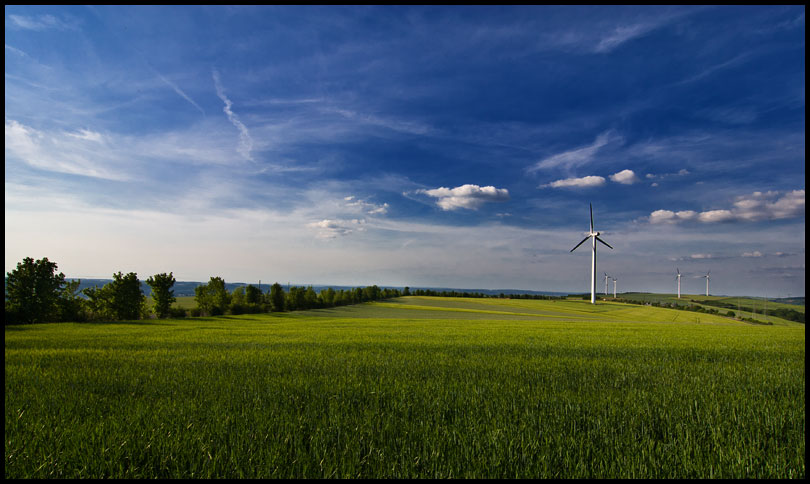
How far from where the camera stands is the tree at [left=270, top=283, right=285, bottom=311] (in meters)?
82.6

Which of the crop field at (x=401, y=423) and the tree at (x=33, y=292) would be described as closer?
the crop field at (x=401, y=423)

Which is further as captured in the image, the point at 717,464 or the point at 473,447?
the point at 473,447

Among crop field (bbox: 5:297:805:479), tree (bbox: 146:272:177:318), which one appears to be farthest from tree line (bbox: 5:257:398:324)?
crop field (bbox: 5:297:805:479)

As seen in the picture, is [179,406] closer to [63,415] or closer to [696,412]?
[63,415]

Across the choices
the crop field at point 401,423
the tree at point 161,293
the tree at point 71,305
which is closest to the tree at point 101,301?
the tree at point 71,305

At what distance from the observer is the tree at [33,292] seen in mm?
42875

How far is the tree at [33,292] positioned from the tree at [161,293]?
13.9m

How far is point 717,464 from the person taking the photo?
3.97 m

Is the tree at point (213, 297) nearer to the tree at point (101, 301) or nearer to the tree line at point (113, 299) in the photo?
the tree line at point (113, 299)

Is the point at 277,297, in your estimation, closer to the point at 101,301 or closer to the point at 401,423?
the point at 101,301

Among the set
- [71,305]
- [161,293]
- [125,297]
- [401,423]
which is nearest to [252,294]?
[161,293]

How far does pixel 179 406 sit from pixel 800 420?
968 centimetres

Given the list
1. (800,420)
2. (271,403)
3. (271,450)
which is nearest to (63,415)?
(271,403)

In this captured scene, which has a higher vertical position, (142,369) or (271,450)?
(271,450)
